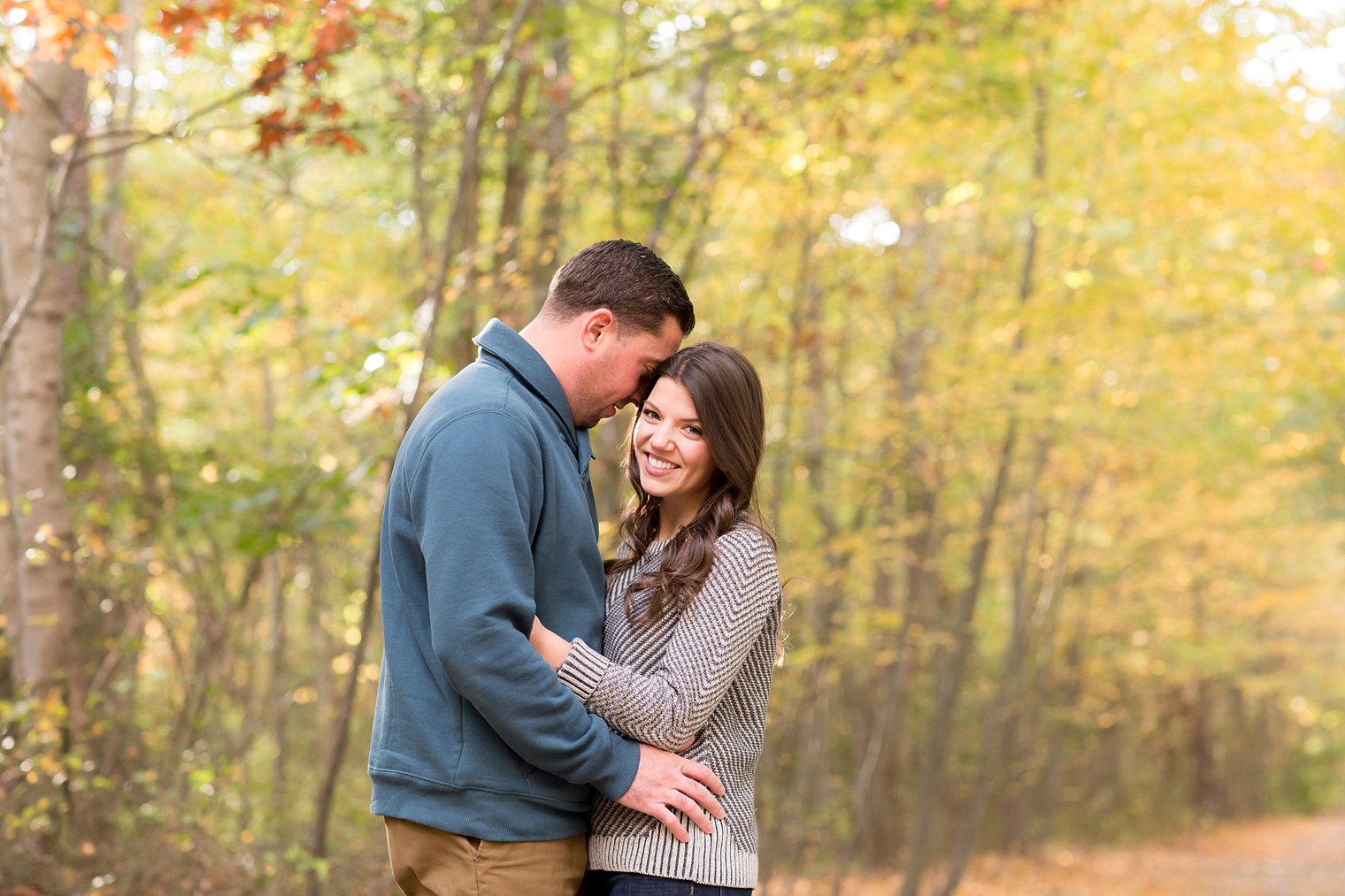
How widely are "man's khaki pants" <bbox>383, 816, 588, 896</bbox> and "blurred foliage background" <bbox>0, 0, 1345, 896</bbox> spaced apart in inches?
41.3

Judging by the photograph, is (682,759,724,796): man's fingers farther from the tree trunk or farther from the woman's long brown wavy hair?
the tree trunk

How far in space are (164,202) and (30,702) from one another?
8.30m

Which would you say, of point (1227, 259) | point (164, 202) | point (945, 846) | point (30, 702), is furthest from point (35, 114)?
point (945, 846)

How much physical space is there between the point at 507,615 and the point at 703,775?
0.53m

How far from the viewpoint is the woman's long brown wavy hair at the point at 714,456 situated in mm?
2389

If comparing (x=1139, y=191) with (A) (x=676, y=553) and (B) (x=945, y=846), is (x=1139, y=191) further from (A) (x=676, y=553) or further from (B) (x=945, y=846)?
(B) (x=945, y=846)

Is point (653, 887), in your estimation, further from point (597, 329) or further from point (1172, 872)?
point (1172, 872)

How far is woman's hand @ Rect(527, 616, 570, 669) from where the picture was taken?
2232 mm

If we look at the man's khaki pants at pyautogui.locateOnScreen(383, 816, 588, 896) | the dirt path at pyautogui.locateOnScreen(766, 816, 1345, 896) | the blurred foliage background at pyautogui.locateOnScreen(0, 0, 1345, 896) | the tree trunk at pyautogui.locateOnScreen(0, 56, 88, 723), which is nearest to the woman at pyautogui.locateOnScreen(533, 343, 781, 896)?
the man's khaki pants at pyautogui.locateOnScreen(383, 816, 588, 896)

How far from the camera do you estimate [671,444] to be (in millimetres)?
2494

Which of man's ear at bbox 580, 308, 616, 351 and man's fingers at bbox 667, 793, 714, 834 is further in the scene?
man's ear at bbox 580, 308, 616, 351

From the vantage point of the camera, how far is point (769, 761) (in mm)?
8555

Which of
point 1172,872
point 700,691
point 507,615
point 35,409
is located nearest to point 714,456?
point 700,691

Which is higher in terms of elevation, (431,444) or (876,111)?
(876,111)
